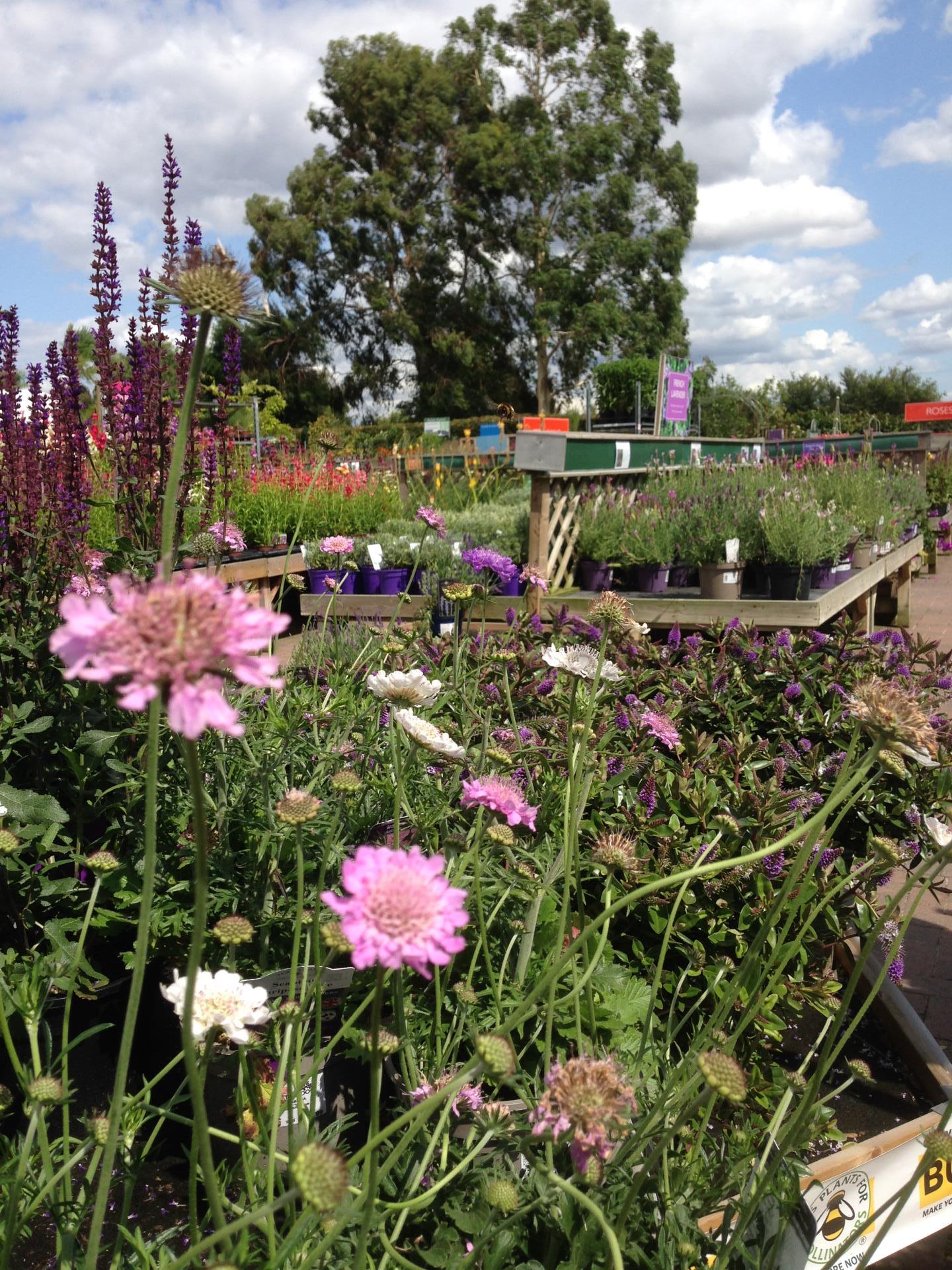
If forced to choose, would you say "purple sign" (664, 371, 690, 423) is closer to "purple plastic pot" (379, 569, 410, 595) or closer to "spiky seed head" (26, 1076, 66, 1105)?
"purple plastic pot" (379, 569, 410, 595)

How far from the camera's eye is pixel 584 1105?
82cm

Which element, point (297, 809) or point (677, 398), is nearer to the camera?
point (297, 809)

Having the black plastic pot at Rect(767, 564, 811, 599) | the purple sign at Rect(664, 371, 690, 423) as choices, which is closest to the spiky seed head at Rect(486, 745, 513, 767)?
the black plastic pot at Rect(767, 564, 811, 599)

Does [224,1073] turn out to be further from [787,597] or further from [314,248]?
[314,248]

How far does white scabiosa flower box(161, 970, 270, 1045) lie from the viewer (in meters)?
0.91

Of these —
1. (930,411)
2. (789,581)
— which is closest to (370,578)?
(789,581)

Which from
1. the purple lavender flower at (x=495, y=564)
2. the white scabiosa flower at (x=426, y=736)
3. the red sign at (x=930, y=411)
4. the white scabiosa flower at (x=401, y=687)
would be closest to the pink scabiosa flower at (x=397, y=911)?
the white scabiosa flower at (x=426, y=736)

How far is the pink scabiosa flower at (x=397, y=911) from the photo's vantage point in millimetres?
611

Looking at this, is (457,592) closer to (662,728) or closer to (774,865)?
(662,728)

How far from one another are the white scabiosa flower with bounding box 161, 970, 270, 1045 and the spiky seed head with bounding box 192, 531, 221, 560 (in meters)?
1.03

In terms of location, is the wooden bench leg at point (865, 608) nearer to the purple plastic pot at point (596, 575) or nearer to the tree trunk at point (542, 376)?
the purple plastic pot at point (596, 575)

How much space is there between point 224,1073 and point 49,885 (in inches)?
16.0

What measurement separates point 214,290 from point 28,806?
1.06 meters

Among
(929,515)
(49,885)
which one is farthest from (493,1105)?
(929,515)
